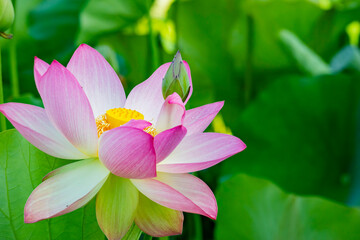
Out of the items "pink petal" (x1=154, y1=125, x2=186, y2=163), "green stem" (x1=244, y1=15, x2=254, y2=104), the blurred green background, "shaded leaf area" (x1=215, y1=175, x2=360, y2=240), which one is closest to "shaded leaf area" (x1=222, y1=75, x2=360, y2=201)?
the blurred green background

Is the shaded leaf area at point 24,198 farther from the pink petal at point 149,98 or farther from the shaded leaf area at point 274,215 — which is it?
the shaded leaf area at point 274,215

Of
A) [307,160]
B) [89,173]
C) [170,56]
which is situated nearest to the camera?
[89,173]

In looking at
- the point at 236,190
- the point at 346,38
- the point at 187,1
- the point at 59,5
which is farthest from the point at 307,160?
the point at 59,5

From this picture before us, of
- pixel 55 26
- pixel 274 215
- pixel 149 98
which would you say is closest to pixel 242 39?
pixel 55 26

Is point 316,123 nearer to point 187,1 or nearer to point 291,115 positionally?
point 291,115

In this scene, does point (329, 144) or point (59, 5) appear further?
point (59, 5)

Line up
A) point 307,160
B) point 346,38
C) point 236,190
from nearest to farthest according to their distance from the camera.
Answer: point 236,190 → point 307,160 → point 346,38

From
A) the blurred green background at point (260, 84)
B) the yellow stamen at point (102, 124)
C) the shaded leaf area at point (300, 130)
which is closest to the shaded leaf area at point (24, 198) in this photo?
the yellow stamen at point (102, 124)

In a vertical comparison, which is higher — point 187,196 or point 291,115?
point 187,196
